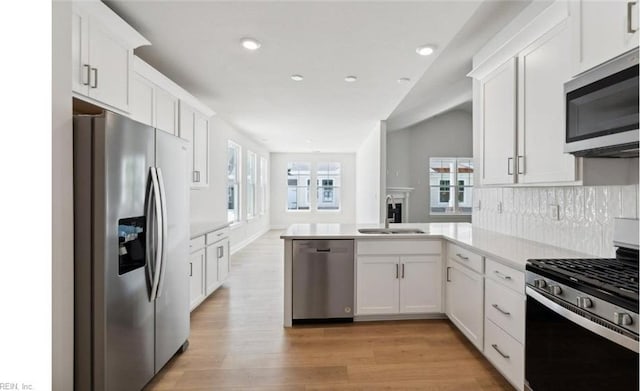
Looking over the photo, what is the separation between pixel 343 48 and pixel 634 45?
1894mm

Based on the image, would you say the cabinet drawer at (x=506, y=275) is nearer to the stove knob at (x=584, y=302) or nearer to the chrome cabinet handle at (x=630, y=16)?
the stove knob at (x=584, y=302)

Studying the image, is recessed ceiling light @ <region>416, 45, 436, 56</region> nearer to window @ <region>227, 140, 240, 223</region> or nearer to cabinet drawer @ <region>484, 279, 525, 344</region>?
cabinet drawer @ <region>484, 279, 525, 344</region>

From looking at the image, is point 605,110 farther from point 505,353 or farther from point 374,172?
point 374,172

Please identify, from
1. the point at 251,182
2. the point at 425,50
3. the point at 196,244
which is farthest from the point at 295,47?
the point at 251,182

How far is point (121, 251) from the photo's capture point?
165 centimetres

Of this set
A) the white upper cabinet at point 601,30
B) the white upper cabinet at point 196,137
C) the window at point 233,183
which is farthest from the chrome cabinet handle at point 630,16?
the window at point 233,183

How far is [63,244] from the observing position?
4.81 feet

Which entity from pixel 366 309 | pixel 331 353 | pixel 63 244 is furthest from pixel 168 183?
pixel 366 309

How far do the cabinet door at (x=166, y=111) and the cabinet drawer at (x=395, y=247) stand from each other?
7.27 feet

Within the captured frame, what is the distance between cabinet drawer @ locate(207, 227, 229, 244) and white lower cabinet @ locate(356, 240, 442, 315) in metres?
1.71

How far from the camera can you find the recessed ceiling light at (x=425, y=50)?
8.70 ft

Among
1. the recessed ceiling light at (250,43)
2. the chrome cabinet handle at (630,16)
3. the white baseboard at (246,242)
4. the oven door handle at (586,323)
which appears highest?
the recessed ceiling light at (250,43)

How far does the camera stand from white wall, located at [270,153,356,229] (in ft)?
34.0
